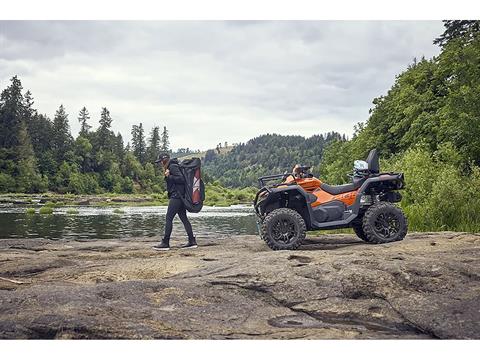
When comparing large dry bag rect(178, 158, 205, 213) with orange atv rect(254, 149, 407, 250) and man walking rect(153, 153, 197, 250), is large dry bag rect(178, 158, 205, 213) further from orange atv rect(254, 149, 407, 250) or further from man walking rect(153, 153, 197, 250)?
orange atv rect(254, 149, 407, 250)

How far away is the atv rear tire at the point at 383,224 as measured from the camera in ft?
28.1

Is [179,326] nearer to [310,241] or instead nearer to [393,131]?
[310,241]

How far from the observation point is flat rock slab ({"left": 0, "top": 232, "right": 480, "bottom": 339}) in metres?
4.92

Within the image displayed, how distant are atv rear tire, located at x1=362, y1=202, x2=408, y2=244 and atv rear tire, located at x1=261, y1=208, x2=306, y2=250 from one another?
1.07m

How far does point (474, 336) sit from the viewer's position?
16.0 feet

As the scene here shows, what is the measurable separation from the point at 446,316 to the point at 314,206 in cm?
368

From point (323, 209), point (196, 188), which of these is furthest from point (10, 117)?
point (323, 209)

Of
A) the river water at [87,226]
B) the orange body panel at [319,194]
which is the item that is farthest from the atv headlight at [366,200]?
the river water at [87,226]

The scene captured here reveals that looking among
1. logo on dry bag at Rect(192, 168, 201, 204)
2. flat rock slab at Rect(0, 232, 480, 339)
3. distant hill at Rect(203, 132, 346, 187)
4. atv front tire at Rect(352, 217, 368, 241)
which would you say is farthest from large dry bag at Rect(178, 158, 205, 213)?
distant hill at Rect(203, 132, 346, 187)

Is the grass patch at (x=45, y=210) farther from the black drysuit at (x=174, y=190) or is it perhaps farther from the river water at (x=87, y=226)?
the black drysuit at (x=174, y=190)

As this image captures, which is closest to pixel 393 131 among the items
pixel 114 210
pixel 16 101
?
pixel 114 210

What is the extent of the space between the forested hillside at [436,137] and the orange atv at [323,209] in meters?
4.00

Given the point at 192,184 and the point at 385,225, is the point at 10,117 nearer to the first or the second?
the point at 192,184

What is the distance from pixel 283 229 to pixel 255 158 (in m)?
30.2
